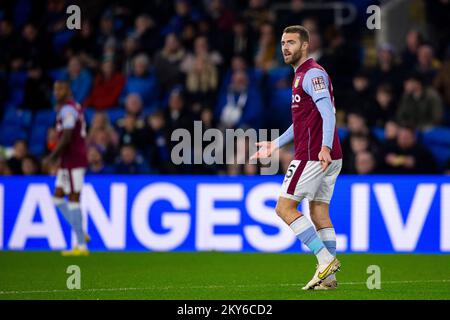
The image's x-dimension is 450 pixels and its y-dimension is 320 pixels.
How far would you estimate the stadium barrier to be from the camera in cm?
1310

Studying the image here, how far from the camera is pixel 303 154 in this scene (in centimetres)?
838

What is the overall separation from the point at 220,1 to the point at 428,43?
376 cm

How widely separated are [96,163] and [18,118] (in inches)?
104

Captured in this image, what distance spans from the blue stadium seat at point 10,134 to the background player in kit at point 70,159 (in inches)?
155

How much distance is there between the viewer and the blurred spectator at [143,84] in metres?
16.5

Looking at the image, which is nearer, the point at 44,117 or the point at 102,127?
the point at 102,127

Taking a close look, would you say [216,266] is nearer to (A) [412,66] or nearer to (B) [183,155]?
(B) [183,155]

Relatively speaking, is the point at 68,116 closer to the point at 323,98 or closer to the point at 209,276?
the point at 209,276

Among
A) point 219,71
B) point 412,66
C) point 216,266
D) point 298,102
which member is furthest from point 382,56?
point 298,102

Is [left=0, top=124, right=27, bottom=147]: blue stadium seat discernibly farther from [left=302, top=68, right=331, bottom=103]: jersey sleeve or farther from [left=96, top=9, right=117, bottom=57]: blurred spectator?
[left=302, top=68, right=331, bottom=103]: jersey sleeve

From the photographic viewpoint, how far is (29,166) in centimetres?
1509

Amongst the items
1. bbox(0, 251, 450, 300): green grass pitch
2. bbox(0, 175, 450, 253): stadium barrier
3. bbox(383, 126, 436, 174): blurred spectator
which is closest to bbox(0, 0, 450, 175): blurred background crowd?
bbox(383, 126, 436, 174): blurred spectator

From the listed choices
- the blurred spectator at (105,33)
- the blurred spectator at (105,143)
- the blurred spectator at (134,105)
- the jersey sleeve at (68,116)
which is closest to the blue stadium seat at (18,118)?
the blurred spectator at (105,33)

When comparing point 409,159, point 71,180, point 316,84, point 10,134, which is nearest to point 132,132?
point 71,180
